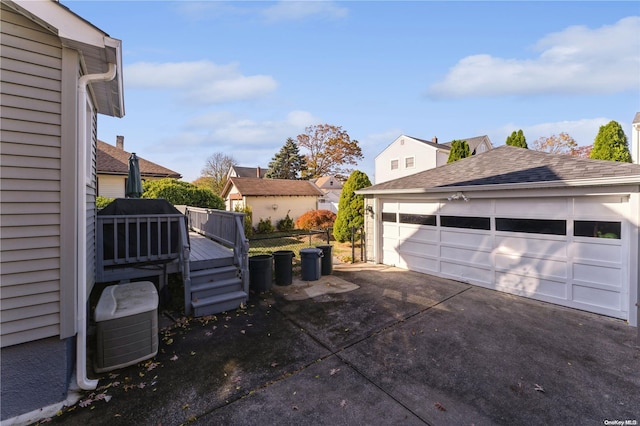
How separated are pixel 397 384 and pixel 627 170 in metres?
5.96

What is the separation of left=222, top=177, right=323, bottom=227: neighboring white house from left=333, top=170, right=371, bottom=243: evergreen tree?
7.25 m

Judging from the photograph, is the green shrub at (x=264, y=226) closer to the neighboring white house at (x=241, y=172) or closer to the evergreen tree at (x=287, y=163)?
the evergreen tree at (x=287, y=163)

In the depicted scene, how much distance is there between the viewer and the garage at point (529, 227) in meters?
4.94

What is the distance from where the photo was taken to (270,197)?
19266 millimetres

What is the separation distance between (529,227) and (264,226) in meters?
15.1

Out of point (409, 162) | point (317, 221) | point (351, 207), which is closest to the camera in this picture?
point (351, 207)

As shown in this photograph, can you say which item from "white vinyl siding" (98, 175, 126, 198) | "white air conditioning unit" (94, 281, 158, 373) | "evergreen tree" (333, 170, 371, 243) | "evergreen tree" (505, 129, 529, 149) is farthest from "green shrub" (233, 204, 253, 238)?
"evergreen tree" (505, 129, 529, 149)

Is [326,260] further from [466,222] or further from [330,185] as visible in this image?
[330,185]

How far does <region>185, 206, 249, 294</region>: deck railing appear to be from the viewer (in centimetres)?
571

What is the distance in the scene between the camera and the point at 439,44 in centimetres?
895

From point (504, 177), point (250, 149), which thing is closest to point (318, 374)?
point (504, 177)

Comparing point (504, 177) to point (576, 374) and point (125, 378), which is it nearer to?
point (576, 374)

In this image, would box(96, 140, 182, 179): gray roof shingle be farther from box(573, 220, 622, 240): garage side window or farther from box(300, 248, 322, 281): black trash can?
box(573, 220, 622, 240): garage side window


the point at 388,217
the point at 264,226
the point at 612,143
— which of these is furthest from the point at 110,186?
the point at 612,143
